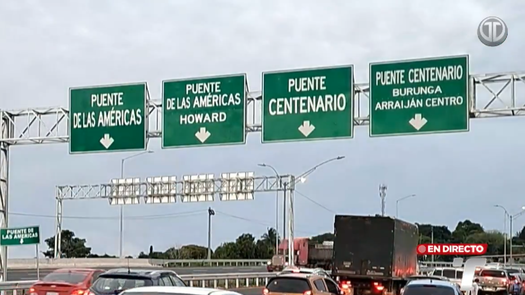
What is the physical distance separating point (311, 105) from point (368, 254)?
1034 centimetres

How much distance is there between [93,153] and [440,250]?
758 inches

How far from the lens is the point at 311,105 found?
26.2 meters

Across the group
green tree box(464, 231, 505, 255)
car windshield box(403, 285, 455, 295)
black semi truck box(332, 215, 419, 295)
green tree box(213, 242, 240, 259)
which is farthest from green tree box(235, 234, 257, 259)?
car windshield box(403, 285, 455, 295)

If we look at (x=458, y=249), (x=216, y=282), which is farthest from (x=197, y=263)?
(x=458, y=249)

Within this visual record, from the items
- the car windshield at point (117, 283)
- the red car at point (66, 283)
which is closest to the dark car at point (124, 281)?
the car windshield at point (117, 283)

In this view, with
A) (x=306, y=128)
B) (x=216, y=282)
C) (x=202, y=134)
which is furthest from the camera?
(x=216, y=282)

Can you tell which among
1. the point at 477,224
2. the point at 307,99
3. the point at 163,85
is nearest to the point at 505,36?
the point at 307,99

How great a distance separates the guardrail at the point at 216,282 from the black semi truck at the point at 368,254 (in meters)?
3.24

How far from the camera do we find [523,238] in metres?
155

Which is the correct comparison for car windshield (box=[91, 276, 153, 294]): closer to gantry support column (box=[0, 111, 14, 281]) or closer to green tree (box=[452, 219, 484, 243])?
gantry support column (box=[0, 111, 14, 281])

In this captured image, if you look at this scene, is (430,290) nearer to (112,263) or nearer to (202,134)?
(202,134)

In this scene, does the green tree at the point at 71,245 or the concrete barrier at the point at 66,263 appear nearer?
the concrete barrier at the point at 66,263

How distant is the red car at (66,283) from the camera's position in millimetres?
21403

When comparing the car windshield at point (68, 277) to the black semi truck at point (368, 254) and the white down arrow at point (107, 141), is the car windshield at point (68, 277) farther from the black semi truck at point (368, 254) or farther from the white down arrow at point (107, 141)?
the black semi truck at point (368, 254)
